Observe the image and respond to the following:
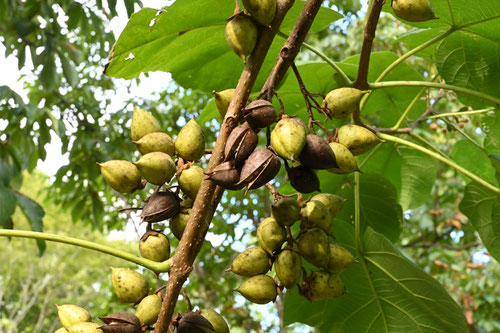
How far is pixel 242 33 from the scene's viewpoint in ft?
2.75

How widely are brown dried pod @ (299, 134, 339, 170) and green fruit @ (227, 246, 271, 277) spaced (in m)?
0.20

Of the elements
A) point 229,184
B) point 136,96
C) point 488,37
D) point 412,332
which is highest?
point 136,96

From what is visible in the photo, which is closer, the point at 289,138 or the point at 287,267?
the point at 289,138

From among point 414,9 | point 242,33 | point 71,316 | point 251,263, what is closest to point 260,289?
point 251,263

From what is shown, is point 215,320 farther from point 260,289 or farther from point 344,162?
point 344,162

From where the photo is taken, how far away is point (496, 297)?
5590 millimetres

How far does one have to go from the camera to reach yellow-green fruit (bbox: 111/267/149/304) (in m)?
0.83

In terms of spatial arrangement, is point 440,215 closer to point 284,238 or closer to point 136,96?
point 136,96

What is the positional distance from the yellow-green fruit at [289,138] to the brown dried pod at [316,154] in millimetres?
17

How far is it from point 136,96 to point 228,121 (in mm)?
5472

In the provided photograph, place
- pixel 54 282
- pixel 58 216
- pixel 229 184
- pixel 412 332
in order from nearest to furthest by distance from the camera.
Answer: pixel 229 184 → pixel 412 332 → pixel 58 216 → pixel 54 282

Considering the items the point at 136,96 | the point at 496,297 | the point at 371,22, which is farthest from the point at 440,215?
the point at 371,22

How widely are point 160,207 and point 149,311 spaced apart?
166 mm

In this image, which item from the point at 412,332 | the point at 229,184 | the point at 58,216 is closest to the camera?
the point at 229,184
